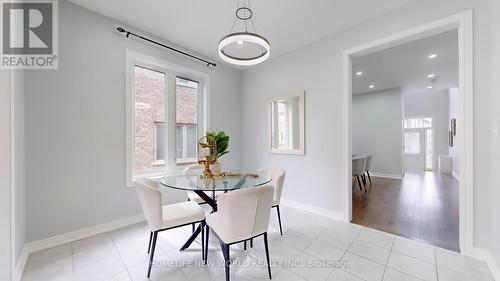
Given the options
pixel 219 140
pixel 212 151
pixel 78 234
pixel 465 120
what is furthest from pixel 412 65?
pixel 78 234

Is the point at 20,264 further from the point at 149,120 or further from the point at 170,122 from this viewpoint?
the point at 170,122

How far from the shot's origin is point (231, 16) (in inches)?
102

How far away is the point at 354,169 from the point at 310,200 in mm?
1736

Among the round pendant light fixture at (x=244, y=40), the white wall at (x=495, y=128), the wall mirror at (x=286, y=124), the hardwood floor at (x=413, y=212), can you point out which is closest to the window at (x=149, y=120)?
the round pendant light fixture at (x=244, y=40)

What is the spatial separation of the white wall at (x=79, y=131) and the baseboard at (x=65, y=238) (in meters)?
0.06

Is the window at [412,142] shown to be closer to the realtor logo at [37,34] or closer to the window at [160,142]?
the window at [160,142]

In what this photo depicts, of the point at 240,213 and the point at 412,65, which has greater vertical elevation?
the point at 412,65

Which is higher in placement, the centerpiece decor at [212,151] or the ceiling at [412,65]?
the ceiling at [412,65]

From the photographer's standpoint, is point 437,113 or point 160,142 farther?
point 437,113

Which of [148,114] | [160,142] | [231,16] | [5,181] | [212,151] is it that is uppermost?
[231,16]

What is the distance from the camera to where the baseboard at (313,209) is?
2.98 m

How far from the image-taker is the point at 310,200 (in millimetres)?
3312

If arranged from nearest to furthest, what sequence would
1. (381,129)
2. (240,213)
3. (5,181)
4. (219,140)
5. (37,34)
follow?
1. (5,181)
2. (240,213)
3. (37,34)
4. (219,140)
5. (381,129)

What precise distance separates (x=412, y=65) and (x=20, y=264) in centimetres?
685
